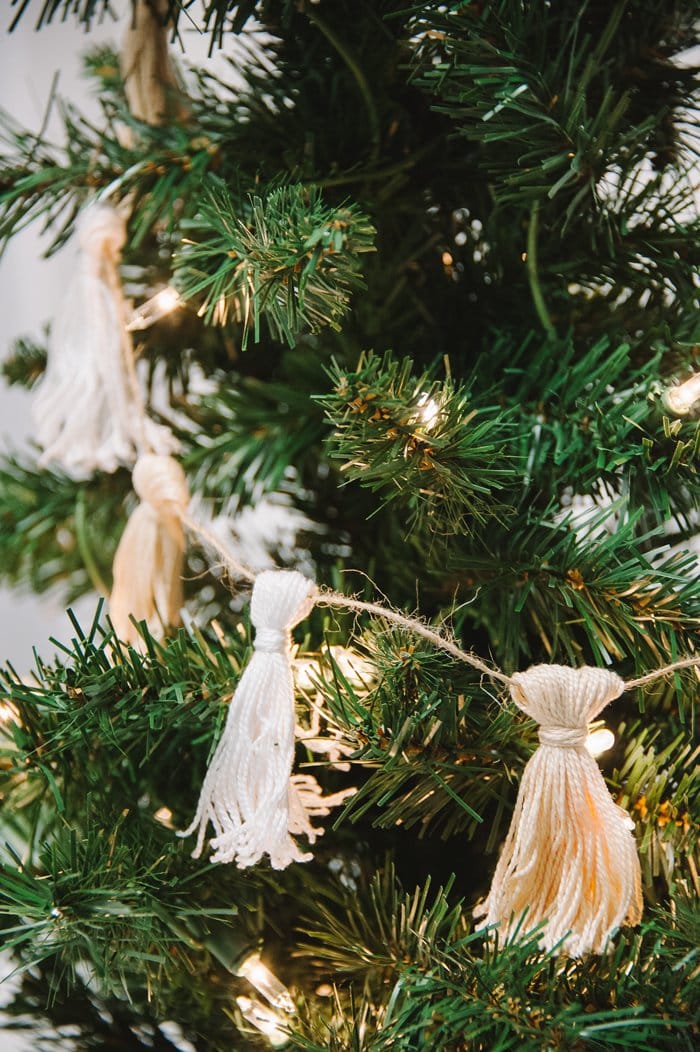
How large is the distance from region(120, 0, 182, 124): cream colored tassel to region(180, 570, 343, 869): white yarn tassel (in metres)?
0.28

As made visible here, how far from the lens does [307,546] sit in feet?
1.80

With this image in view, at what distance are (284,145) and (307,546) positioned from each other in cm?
22

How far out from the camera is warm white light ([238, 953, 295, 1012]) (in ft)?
1.34

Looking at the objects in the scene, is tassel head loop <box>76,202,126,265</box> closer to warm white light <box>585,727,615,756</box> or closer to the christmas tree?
the christmas tree

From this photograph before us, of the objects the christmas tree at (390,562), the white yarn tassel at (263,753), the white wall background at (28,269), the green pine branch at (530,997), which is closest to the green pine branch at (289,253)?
the christmas tree at (390,562)

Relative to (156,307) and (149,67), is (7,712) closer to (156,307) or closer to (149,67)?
(156,307)

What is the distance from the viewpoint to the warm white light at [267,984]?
41 centimetres

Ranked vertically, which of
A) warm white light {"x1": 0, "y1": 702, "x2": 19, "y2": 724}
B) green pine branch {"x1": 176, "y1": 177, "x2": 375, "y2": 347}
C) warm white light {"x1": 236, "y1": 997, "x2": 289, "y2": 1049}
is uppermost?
green pine branch {"x1": 176, "y1": 177, "x2": 375, "y2": 347}

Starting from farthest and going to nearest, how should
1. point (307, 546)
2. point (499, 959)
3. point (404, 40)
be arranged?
point (307, 546)
point (404, 40)
point (499, 959)

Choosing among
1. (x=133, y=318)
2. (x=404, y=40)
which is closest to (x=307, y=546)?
(x=133, y=318)

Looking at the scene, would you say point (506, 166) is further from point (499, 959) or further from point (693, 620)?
point (499, 959)

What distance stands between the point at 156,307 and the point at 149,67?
13 cm

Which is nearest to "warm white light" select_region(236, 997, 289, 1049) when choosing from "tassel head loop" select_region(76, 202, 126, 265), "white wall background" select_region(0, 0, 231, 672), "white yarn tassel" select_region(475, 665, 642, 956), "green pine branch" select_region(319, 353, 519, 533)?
"white yarn tassel" select_region(475, 665, 642, 956)

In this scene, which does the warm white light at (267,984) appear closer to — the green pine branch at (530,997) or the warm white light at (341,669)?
the green pine branch at (530,997)
